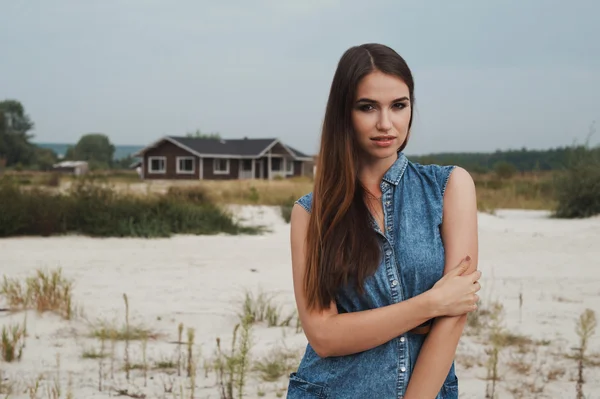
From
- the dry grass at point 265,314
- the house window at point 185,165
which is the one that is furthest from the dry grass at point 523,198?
the house window at point 185,165

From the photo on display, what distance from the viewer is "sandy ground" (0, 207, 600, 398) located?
418cm

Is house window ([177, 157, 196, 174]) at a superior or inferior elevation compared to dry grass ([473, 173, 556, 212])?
superior

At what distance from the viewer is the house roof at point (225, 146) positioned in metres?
41.8

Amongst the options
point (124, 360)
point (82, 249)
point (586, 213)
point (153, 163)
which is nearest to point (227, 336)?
point (124, 360)

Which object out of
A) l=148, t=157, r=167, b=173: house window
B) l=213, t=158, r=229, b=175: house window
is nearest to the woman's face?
l=213, t=158, r=229, b=175: house window

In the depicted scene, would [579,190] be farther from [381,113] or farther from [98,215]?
[381,113]

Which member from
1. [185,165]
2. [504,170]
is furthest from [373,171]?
[185,165]

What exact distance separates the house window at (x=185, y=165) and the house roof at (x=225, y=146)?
938 mm

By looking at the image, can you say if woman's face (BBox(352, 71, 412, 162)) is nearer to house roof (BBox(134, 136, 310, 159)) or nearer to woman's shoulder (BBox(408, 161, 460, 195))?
woman's shoulder (BBox(408, 161, 460, 195))

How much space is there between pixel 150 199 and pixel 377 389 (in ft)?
37.4

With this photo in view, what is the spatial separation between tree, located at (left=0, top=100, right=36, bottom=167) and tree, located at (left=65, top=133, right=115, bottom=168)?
59.2 feet

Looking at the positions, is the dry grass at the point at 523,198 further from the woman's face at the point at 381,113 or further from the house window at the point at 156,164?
the house window at the point at 156,164

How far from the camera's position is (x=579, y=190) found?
589 inches

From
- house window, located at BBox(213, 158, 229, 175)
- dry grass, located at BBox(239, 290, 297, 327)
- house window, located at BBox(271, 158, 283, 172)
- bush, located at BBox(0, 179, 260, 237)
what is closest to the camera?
dry grass, located at BBox(239, 290, 297, 327)
